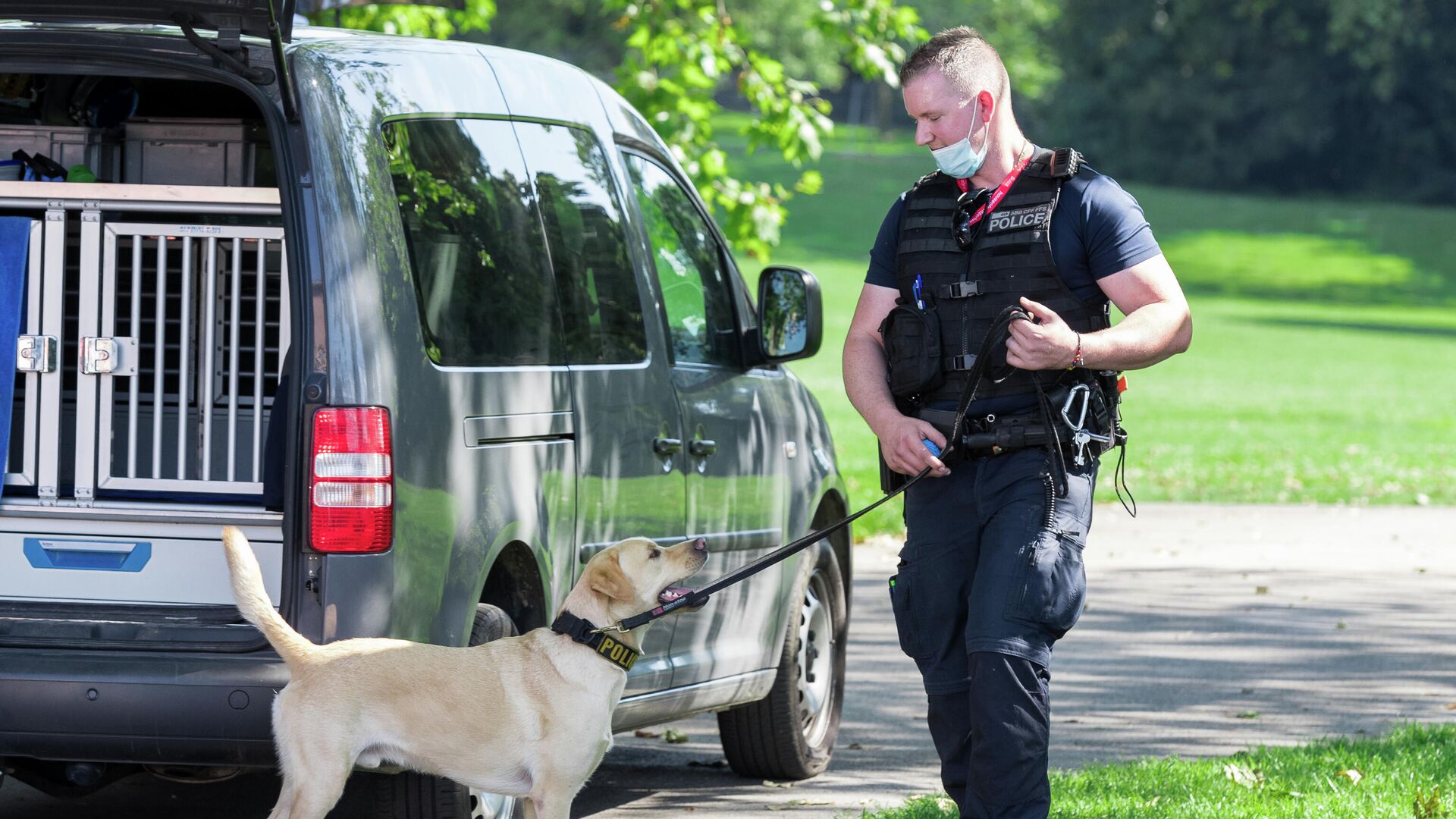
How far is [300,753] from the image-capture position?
3.84m

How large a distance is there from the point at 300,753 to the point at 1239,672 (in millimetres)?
5595

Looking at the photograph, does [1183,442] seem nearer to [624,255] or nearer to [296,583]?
[624,255]

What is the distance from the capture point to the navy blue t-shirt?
14.6ft

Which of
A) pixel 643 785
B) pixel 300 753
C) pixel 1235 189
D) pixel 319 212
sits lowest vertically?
pixel 643 785

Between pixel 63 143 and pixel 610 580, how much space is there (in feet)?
8.15

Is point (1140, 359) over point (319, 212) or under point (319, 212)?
under

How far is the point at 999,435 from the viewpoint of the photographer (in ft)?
14.6

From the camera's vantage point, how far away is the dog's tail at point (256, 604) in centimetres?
388

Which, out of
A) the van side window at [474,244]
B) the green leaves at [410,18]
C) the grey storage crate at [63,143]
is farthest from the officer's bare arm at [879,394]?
the green leaves at [410,18]

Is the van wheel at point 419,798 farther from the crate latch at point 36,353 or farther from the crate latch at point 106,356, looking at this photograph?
the crate latch at point 36,353

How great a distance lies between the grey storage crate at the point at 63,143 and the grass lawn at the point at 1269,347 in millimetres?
8284

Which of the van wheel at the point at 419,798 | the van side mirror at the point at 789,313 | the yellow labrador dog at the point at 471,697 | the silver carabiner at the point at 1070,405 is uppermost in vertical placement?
the van side mirror at the point at 789,313

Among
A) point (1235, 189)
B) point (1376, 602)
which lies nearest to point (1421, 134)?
point (1235, 189)

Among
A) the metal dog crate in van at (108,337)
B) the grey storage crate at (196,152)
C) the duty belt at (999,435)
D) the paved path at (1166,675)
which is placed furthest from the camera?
the paved path at (1166,675)
